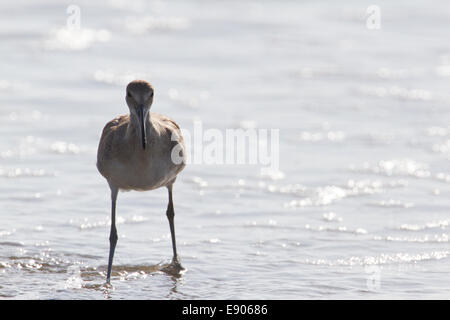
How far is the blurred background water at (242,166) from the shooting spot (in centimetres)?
756

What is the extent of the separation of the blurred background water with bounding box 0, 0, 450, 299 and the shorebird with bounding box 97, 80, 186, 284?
2.06ft

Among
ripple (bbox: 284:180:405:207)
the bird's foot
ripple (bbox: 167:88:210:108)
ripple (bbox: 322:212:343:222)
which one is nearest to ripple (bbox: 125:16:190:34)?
ripple (bbox: 167:88:210:108)

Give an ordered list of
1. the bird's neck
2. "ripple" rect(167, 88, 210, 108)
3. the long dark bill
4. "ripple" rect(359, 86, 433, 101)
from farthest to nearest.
Answer: "ripple" rect(359, 86, 433, 101) → "ripple" rect(167, 88, 210, 108) → the bird's neck → the long dark bill

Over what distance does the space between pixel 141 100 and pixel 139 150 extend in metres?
0.38

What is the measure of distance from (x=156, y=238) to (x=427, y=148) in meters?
3.66

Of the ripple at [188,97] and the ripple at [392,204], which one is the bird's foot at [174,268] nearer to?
the ripple at [392,204]

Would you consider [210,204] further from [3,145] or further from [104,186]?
[3,145]

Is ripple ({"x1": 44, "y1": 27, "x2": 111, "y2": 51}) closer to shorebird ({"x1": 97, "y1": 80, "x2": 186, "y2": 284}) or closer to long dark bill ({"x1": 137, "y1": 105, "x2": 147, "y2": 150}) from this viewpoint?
shorebird ({"x1": 97, "y1": 80, "x2": 186, "y2": 284})

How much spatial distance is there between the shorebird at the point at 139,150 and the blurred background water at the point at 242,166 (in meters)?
0.63

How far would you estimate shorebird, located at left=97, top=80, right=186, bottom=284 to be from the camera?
22.8 ft

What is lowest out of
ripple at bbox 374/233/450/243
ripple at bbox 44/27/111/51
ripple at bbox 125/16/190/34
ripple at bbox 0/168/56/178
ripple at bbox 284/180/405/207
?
ripple at bbox 374/233/450/243

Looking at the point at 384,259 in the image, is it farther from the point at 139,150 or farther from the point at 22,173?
the point at 22,173

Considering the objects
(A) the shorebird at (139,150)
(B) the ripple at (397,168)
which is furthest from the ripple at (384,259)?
(B) the ripple at (397,168)

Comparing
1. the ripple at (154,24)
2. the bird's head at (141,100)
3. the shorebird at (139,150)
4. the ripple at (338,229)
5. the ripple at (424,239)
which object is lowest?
the ripple at (424,239)
